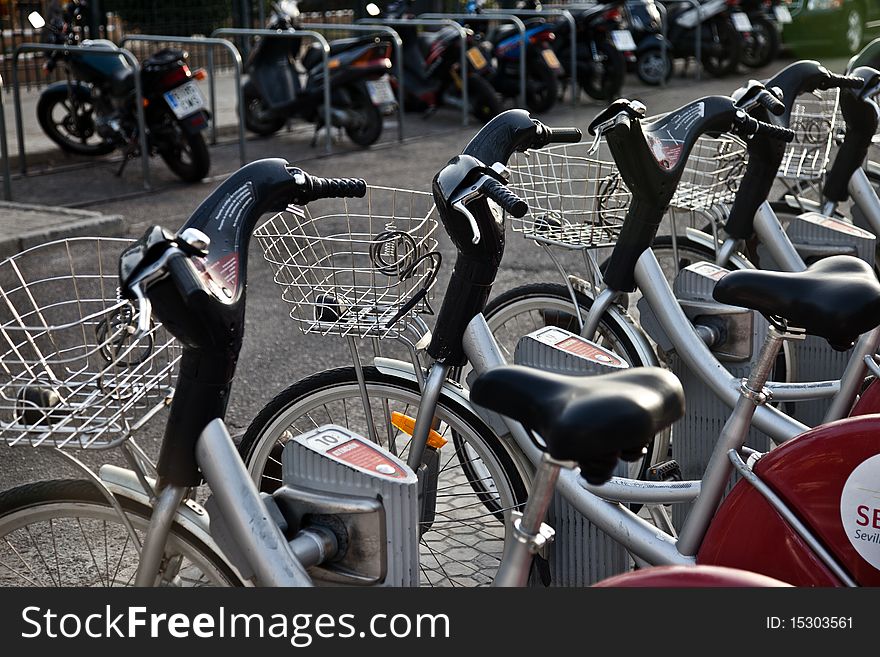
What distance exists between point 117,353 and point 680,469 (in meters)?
1.82

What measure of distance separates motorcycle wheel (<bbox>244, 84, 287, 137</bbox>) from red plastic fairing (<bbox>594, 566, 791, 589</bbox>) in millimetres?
8941

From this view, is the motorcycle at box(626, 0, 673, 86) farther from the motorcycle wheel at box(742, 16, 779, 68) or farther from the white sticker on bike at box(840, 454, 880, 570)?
the white sticker on bike at box(840, 454, 880, 570)

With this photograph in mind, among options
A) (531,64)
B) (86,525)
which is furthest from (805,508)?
(531,64)

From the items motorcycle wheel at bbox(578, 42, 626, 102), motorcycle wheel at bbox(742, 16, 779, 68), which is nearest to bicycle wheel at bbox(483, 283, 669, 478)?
motorcycle wheel at bbox(578, 42, 626, 102)

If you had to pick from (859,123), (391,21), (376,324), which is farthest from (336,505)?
(391,21)

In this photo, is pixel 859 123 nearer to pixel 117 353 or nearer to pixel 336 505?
pixel 336 505

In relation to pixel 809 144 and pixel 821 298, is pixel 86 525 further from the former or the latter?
pixel 809 144

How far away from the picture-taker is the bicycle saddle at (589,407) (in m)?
1.64

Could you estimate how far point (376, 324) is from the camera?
259 centimetres

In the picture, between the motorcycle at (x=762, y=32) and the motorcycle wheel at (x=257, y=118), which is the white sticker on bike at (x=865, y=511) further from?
the motorcycle at (x=762, y=32)

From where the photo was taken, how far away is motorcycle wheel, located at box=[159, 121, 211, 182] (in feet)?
26.9

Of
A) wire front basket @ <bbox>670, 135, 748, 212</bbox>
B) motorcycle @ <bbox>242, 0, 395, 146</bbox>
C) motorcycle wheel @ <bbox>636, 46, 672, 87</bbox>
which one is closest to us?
wire front basket @ <bbox>670, 135, 748, 212</bbox>

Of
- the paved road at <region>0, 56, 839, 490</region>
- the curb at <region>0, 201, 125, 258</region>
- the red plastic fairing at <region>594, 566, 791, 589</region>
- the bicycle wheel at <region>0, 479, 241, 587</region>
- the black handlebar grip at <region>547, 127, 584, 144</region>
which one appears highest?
the black handlebar grip at <region>547, 127, 584, 144</region>
